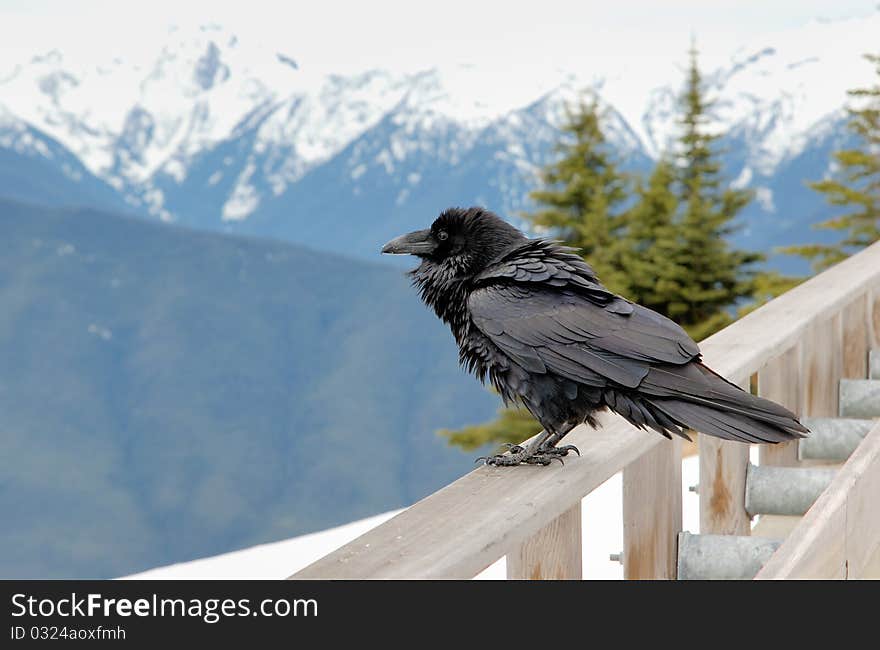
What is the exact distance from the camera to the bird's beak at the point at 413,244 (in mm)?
1958

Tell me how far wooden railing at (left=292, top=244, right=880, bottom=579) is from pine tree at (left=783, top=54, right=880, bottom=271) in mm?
11840

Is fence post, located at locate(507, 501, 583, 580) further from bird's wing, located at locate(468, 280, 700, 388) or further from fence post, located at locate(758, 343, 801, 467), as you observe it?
fence post, located at locate(758, 343, 801, 467)

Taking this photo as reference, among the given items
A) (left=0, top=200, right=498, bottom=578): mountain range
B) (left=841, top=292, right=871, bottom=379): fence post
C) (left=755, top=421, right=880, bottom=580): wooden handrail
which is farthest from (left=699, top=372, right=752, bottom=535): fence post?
(left=0, top=200, right=498, bottom=578): mountain range

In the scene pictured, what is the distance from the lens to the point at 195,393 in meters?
80.2

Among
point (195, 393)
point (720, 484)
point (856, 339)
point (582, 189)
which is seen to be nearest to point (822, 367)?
point (856, 339)

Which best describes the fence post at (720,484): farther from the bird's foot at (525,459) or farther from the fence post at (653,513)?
the bird's foot at (525,459)

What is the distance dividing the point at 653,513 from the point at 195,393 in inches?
3166

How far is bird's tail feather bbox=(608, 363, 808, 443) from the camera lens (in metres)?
1.49

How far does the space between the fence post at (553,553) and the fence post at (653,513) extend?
0.16 metres

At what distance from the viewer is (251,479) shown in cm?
7812

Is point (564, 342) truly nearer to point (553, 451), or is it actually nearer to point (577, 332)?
point (577, 332)
